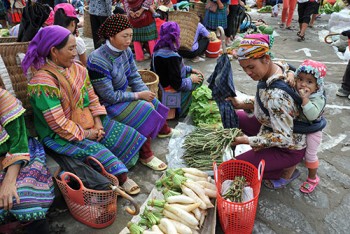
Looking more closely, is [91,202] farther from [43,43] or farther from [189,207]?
[43,43]

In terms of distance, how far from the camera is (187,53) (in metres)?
6.17

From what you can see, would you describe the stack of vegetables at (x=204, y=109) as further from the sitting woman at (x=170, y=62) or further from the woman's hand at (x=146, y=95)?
the woman's hand at (x=146, y=95)

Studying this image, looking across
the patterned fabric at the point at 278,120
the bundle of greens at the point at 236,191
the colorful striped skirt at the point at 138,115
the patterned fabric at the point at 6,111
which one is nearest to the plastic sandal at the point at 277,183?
the patterned fabric at the point at 278,120

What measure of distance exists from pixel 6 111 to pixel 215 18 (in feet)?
18.5

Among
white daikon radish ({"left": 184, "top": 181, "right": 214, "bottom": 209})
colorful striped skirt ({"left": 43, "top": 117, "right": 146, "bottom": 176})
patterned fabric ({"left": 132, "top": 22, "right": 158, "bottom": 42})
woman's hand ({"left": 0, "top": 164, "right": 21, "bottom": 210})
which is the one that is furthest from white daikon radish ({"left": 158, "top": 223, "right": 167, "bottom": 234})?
patterned fabric ({"left": 132, "top": 22, "right": 158, "bottom": 42})

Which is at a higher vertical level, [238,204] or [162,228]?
[238,204]

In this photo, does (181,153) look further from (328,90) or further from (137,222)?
(328,90)

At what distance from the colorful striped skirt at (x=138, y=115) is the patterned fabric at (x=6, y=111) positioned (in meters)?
1.10

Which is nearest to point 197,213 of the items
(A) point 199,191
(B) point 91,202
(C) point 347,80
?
(A) point 199,191

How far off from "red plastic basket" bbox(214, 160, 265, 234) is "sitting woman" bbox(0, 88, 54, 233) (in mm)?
1311

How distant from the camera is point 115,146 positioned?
3.00 metres

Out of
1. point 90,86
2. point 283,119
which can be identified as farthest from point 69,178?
point 283,119

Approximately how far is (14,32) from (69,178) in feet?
8.02

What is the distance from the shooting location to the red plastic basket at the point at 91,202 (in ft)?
7.76
